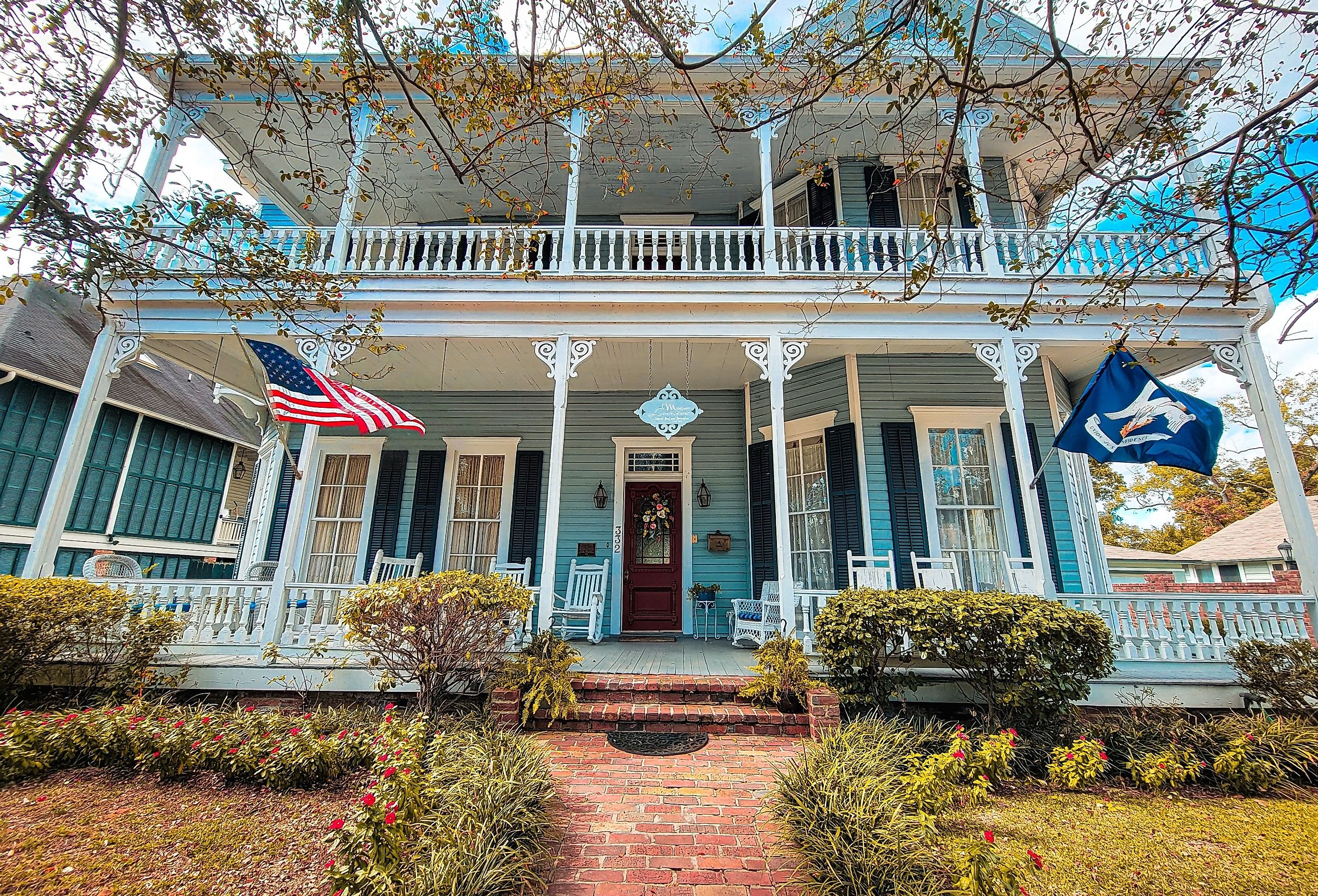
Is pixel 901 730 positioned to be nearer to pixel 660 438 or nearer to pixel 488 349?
pixel 660 438

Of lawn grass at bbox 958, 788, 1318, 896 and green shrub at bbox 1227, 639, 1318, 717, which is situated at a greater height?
green shrub at bbox 1227, 639, 1318, 717

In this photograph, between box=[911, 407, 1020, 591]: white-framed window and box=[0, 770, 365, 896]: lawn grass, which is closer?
box=[0, 770, 365, 896]: lawn grass

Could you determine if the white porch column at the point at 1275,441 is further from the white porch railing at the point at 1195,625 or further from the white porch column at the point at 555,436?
the white porch column at the point at 555,436

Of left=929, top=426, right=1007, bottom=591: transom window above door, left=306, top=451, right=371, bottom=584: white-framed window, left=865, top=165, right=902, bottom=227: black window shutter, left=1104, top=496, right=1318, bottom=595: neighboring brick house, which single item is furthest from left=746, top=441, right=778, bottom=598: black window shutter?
left=1104, top=496, right=1318, bottom=595: neighboring brick house

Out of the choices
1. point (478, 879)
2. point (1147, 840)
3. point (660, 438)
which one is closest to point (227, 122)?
point (660, 438)

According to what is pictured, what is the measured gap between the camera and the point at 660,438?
8500 millimetres

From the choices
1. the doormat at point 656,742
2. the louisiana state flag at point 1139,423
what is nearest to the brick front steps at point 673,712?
the doormat at point 656,742

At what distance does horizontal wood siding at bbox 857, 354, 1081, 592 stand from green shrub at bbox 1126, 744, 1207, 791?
3.54 meters

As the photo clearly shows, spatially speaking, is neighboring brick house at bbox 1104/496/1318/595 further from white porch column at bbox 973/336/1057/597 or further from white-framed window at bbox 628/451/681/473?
white-framed window at bbox 628/451/681/473

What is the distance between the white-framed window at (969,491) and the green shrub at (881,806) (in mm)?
3286

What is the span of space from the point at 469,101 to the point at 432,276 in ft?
10.9

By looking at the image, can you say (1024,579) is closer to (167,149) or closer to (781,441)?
(781,441)

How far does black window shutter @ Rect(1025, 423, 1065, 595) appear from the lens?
6.65 metres

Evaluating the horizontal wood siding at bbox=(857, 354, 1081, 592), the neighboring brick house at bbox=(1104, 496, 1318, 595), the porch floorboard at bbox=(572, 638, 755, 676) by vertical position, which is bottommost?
the porch floorboard at bbox=(572, 638, 755, 676)
